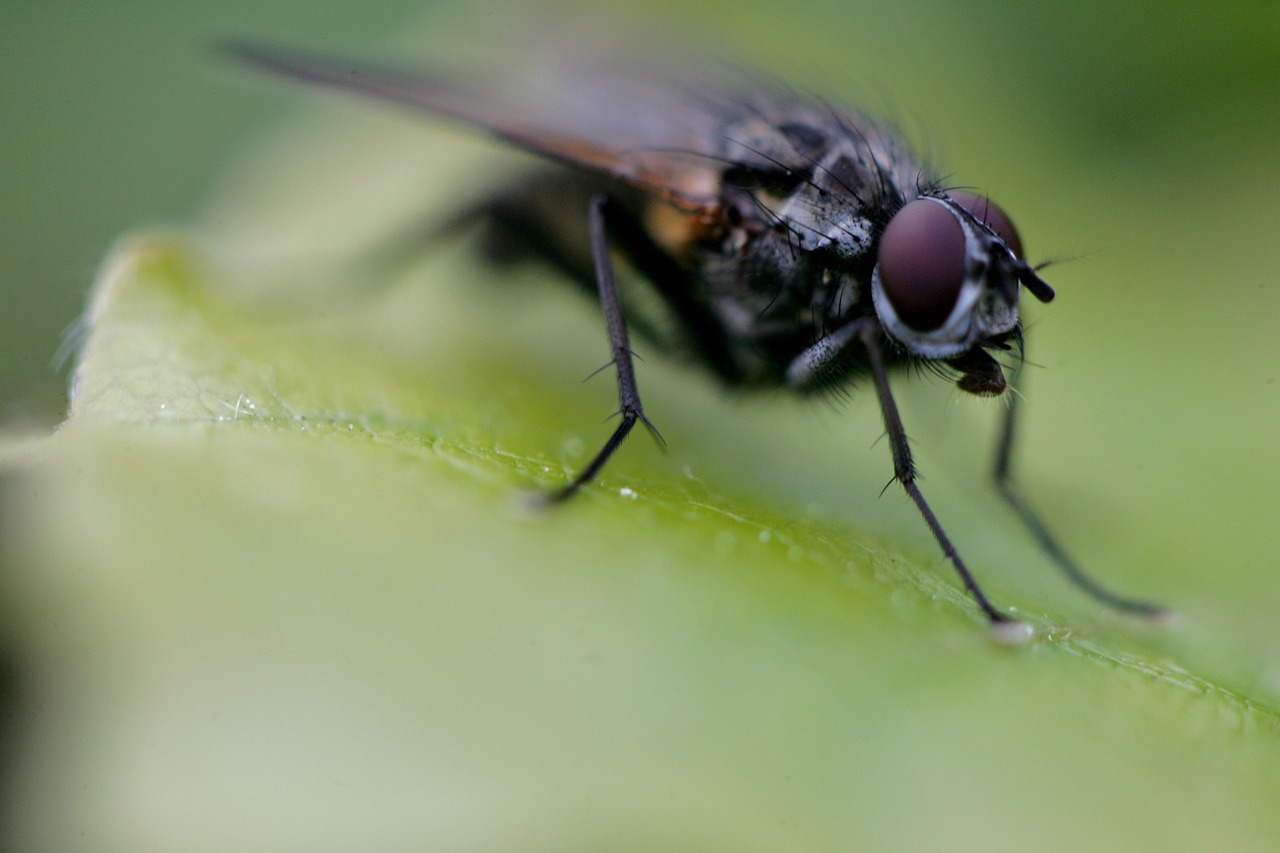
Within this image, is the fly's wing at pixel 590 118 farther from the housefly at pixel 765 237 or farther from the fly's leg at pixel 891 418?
the fly's leg at pixel 891 418

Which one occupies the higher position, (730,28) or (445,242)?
(730,28)

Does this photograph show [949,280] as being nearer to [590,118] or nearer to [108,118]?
[590,118]

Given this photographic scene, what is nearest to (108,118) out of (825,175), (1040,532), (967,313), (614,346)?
(614,346)

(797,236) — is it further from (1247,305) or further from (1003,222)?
(1247,305)

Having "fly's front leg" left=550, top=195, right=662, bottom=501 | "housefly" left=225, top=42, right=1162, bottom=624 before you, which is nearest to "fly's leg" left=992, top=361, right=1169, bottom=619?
"housefly" left=225, top=42, right=1162, bottom=624

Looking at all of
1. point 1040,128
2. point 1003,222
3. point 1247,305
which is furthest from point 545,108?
point 1247,305

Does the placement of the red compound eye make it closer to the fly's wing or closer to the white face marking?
the white face marking
